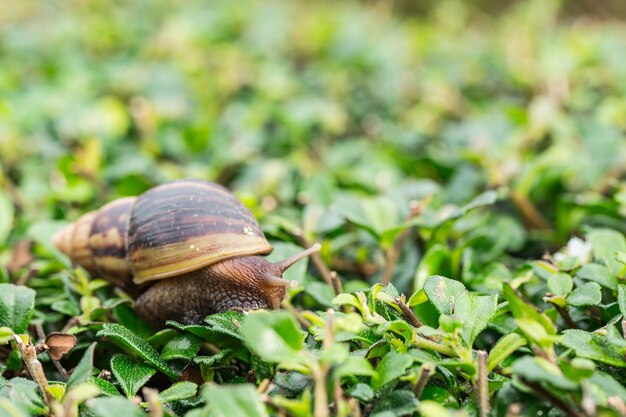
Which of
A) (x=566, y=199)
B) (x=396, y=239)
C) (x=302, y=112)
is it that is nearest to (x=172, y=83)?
(x=302, y=112)

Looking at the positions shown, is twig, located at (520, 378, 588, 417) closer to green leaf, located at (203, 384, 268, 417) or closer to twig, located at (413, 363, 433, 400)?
twig, located at (413, 363, 433, 400)

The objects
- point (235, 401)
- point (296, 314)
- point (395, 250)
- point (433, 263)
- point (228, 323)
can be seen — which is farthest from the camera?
point (395, 250)

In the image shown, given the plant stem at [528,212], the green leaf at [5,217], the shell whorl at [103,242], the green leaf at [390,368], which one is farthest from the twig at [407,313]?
the green leaf at [5,217]

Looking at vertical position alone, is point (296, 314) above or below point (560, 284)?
below

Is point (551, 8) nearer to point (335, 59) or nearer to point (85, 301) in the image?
point (335, 59)

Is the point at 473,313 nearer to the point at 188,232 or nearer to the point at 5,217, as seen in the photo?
the point at 188,232

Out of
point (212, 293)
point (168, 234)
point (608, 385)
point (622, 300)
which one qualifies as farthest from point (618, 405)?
point (168, 234)

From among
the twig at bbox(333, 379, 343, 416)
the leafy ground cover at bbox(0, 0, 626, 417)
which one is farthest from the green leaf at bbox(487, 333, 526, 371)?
the twig at bbox(333, 379, 343, 416)
